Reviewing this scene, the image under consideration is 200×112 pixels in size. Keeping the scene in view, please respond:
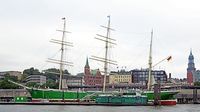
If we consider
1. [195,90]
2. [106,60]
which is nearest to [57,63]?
[106,60]

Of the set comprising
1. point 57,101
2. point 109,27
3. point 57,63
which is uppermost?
point 109,27

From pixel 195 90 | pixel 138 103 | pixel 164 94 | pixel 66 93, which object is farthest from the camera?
pixel 195 90

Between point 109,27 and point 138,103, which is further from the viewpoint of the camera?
point 109,27

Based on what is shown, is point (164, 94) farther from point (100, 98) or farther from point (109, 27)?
point (109, 27)

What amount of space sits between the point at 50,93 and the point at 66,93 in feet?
17.0

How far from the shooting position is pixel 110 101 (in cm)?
11925


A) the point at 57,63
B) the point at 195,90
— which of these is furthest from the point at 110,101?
the point at 195,90

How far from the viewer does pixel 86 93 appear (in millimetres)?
139250

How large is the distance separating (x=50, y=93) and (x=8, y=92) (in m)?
52.8

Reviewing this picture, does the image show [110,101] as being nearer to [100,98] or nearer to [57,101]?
[100,98]

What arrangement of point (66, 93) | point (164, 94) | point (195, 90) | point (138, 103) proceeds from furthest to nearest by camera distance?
point (195, 90) < point (66, 93) < point (164, 94) < point (138, 103)

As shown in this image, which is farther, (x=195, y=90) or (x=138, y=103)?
(x=195, y=90)

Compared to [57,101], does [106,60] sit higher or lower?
higher

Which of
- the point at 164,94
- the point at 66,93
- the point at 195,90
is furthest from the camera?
the point at 195,90
